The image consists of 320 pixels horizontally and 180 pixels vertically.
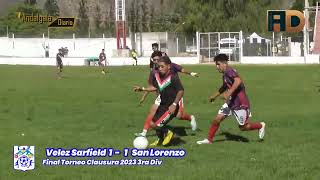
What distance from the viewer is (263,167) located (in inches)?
367

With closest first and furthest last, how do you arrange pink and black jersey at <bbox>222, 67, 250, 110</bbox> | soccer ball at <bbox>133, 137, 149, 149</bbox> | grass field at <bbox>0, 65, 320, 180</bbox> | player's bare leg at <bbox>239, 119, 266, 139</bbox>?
grass field at <bbox>0, 65, 320, 180</bbox> → soccer ball at <bbox>133, 137, 149, 149</bbox> → pink and black jersey at <bbox>222, 67, 250, 110</bbox> → player's bare leg at <bbox>239, 119, 266, 139</bbox>

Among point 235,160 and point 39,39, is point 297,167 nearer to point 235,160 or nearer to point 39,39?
point 235,160

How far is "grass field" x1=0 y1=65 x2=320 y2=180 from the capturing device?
29.5 ft

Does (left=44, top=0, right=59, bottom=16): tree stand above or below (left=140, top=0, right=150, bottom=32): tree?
above

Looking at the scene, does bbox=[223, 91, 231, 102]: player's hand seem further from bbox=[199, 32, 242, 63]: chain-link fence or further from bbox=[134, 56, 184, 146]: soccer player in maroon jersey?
bbox=[199, 32, 242, 63]: chain-link fence

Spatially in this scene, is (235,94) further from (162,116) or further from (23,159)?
(23,159)

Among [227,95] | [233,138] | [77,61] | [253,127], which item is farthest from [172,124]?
[77,61]

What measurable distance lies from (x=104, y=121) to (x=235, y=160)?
6027 mm

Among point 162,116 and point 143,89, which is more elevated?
point 143,89

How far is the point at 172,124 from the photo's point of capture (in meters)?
14.9

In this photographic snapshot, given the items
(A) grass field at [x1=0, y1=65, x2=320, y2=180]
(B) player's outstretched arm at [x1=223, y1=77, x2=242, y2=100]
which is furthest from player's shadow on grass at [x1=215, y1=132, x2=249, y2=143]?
(B) player's outstretched arm at [x1=223, y1=77, x2=242, y2=100]

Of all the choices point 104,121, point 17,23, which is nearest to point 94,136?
point 104,121

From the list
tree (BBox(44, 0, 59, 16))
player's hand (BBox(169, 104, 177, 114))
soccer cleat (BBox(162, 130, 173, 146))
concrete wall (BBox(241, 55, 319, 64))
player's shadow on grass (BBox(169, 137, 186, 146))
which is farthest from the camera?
tree (BBox(44, 0, 59, 16))

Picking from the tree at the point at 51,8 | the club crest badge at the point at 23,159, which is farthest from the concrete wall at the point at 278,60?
the tree at the point at 51,8
